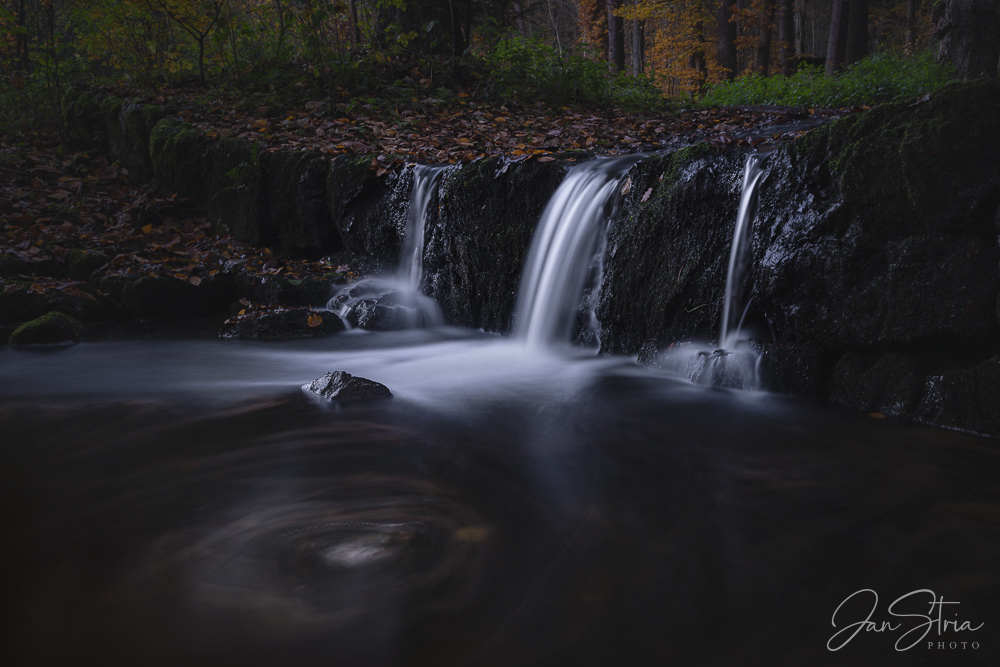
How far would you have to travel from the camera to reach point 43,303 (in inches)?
260

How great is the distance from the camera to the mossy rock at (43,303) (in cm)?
652

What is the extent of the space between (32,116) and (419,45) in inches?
270

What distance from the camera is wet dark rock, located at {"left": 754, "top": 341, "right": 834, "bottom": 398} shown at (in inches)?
156

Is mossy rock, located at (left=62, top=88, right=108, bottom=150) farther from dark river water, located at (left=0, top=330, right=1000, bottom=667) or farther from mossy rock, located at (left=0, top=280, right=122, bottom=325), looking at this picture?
dark river water, located at (left=0, top=330, right=1000, bottom=667)

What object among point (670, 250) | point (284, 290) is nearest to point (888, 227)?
point (670, 250)

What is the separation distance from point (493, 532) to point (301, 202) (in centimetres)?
656

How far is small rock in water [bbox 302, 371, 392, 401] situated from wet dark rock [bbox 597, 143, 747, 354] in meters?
2.02

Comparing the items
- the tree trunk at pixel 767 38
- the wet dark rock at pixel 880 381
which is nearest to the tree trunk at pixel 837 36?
the tree trunk at pixel 767 38

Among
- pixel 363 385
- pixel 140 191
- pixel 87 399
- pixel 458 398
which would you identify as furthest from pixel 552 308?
pixel 140 191

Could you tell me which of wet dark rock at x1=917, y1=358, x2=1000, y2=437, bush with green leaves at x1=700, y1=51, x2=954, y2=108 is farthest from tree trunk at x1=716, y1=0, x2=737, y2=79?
wet dark rock at x1=917, y1=358, x2=1000, y2=437

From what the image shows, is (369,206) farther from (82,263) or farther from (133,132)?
(133,132)

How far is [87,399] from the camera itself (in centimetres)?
425

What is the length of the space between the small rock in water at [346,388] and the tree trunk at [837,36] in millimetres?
14272

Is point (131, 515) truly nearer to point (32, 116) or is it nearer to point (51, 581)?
point (51, 581)
